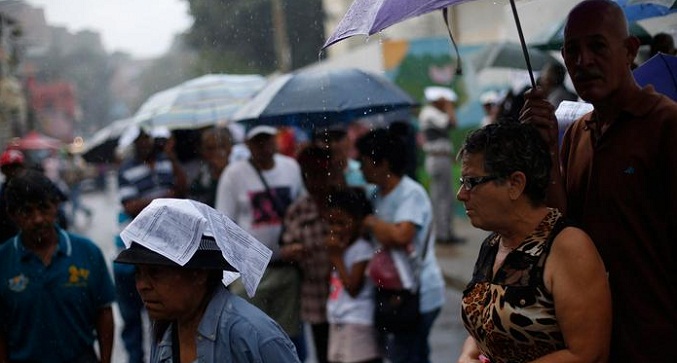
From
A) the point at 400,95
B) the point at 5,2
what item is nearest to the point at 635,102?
the point at 400,95

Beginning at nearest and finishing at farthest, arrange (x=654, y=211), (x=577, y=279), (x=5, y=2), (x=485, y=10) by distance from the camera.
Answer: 1. (x=577, y=279)
2. (x=654, y=211)
3. (x=5, y=2)
4. (x=485, y=10)

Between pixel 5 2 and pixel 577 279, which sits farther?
pixel 5 2

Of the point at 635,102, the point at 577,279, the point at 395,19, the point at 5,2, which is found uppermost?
the point at 5,2

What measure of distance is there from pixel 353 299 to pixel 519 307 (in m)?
2.64

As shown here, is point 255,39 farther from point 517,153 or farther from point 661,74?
point 517,153

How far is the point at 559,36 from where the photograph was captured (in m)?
5.47

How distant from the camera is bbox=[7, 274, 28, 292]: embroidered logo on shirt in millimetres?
4191

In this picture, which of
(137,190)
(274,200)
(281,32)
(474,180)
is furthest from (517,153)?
(281,32)

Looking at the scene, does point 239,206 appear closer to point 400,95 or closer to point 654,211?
point 400,95

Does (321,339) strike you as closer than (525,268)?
No

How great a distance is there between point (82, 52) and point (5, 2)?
2667cm

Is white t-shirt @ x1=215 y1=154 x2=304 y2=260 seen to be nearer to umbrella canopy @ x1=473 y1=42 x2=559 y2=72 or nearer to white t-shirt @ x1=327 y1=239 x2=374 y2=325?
white t-shirt @ x1=327 y1=239 x2=374 y2=325

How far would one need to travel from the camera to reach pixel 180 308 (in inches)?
104

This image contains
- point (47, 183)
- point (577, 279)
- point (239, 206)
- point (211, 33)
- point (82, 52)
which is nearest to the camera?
point (577, 279)
